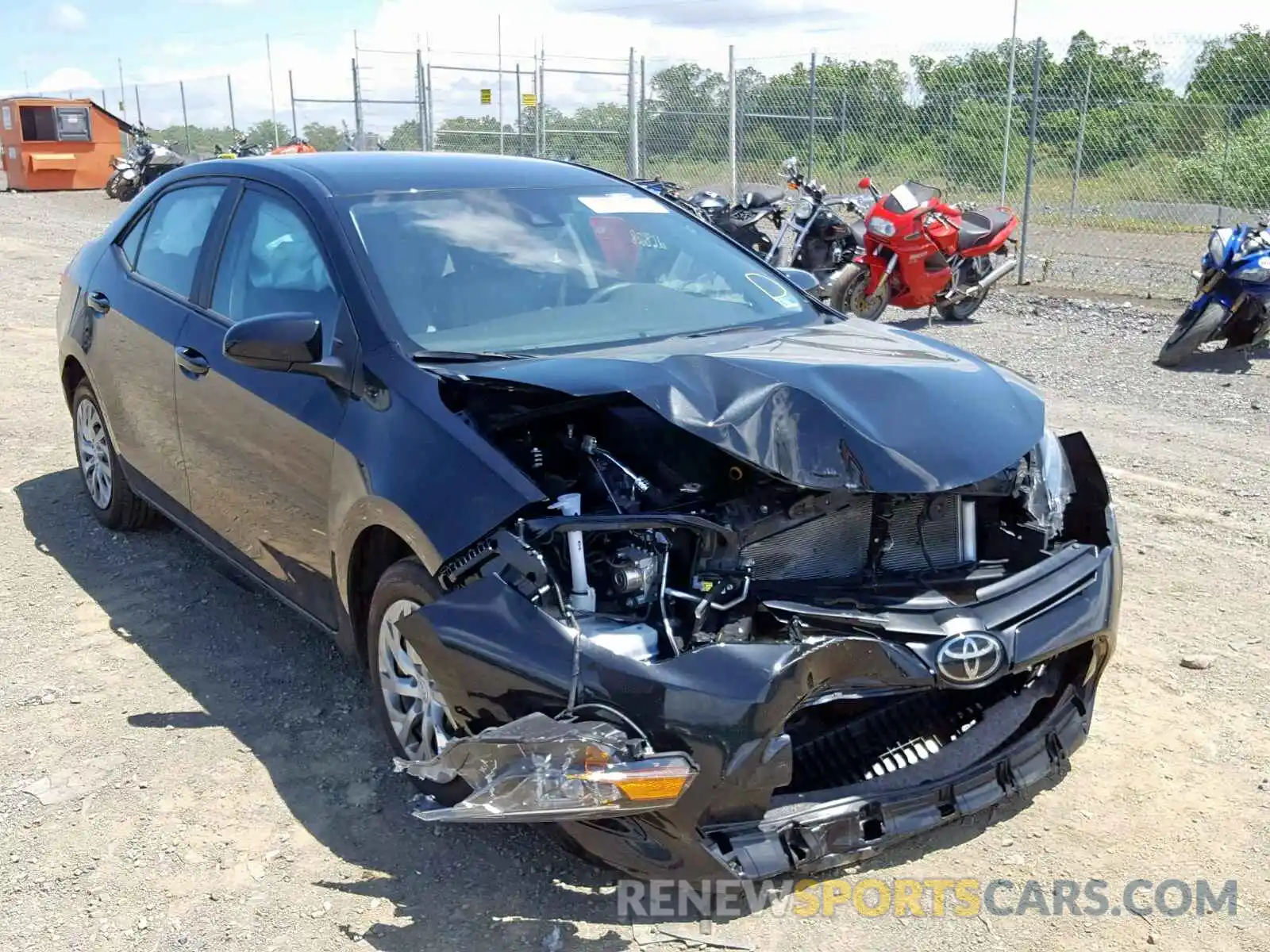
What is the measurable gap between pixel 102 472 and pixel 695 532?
361 centimetres

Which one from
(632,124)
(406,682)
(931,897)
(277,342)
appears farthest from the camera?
(632,124)

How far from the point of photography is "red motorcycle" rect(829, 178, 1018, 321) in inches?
410

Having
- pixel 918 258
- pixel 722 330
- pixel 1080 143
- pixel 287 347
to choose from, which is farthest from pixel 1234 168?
pixel 287 347

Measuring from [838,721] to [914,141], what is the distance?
13.8 metres

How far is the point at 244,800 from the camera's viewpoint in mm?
3443

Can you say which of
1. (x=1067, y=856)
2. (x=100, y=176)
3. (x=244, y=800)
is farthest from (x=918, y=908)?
(x=100, y=176)

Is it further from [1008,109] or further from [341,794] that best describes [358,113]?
[341,794]

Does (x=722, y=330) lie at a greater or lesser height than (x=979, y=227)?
greater

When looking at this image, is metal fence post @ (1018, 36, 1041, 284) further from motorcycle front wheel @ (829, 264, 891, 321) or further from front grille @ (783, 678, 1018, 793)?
front grille @ (783, 678, 1018, 793)

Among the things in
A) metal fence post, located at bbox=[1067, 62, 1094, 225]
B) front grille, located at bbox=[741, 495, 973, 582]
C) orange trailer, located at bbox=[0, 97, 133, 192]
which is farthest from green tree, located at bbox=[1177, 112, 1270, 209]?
orange trailer, located at bbox=[0, 97, 133, 192]

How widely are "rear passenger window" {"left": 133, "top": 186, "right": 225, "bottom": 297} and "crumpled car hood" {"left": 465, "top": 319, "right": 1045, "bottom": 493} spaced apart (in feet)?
5.85

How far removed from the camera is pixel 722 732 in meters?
2.65

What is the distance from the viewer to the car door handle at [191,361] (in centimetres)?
423

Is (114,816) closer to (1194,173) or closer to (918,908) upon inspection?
(918,908)
